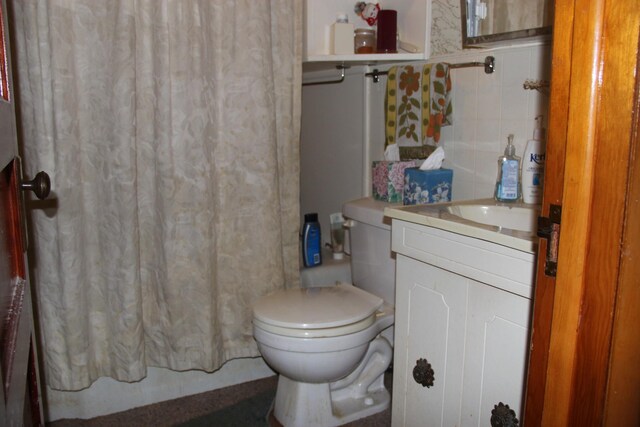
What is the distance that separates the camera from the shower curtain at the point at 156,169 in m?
1.64

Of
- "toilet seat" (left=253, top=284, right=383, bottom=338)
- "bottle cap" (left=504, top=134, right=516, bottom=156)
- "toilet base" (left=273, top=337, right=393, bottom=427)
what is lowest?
"toilet base" (left=273, top=337, right=393, bottom=427)

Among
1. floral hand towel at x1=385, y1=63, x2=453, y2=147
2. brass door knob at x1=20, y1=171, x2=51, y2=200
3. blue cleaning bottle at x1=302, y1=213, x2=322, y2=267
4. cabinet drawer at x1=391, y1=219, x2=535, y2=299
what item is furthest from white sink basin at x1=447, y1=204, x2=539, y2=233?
brass door knob at x1=20, y1=171, x2=51, y2=200

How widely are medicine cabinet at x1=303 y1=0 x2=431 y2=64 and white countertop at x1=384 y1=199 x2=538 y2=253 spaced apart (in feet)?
2.16

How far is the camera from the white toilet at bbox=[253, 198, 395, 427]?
64.5 inches

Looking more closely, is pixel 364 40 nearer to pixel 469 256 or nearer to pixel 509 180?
pixel 509 180

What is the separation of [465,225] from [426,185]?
1.68 ft

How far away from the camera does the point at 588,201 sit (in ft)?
2.17

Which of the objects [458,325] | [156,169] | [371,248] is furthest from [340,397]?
[156,169]

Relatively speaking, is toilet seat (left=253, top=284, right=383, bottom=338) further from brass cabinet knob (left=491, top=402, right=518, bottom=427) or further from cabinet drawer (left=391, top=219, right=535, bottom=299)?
brass cabinet knob (left=491, top=402, right=518, bottom=427)

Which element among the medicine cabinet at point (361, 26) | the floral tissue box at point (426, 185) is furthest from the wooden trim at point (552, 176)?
the medicine cabinet at point (361, 26)

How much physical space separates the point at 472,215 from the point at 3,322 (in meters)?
1.29

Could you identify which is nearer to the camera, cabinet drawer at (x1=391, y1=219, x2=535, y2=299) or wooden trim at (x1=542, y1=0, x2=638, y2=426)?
wooden trim at (x1=542, y1=0, x2=638, y2=426)

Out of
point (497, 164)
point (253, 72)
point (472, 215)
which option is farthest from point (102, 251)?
point (497, 164)

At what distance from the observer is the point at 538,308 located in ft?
2.46
